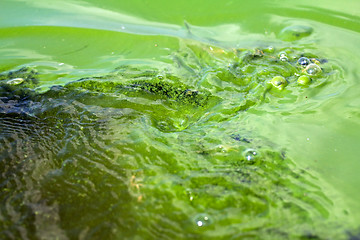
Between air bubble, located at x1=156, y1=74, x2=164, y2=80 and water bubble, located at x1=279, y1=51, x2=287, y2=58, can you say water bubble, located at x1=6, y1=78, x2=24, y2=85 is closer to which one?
air bubble, located at x1=156, y1=74, x2=164, y2=80

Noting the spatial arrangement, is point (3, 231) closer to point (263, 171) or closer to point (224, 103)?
point (263, 171)

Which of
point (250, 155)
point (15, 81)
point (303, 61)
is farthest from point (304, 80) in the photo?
point (15, 81)

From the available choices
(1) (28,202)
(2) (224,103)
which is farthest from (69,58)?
(1) (28,202)

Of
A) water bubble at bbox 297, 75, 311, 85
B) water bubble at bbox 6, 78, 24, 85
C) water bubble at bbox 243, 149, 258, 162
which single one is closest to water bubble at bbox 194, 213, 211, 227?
water bubble at bbox 243, 149, 258, 162

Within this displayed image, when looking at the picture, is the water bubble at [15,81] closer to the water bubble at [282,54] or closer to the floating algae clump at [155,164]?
the floating algae clump at [155,164]

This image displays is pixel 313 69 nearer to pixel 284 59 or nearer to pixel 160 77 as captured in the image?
pixel 284 59

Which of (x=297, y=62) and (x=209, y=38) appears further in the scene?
(x=209, y=38)

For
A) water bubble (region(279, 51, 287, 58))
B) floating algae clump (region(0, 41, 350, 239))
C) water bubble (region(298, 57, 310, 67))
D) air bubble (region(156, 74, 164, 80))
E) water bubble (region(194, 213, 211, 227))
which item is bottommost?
water bubble (region(194, 213, 211, 227))
